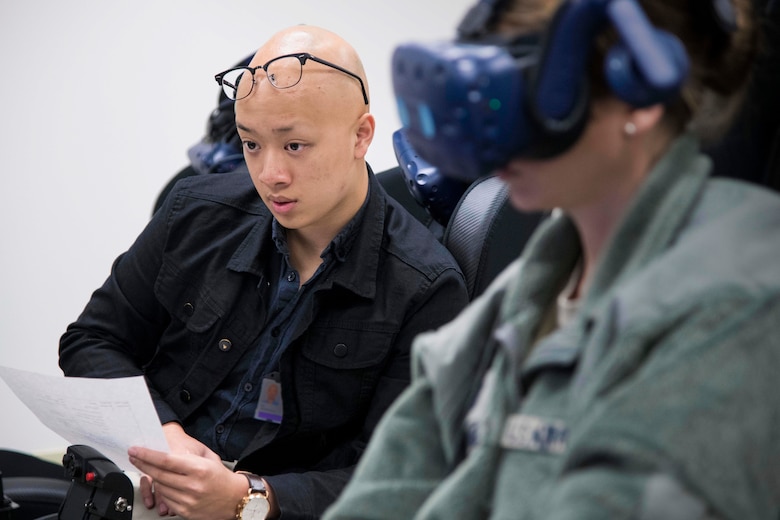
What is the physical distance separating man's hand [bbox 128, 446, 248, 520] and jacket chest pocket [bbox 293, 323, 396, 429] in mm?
166

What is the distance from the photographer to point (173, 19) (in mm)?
3025

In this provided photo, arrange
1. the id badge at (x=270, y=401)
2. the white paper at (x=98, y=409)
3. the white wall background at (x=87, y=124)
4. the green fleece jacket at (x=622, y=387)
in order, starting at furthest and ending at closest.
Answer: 1. the white wall background at (x=87, y=124)
2. the id badge at (x=270, y=401)
3. the white paper at (x=98, y=409)
4. the green fleece jacket at (x=622, y=387)

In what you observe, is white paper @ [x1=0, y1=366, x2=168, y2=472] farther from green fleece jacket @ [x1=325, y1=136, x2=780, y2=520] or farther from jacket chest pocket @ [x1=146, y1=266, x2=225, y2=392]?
green fleece jacket @ [x1=325, y1=136, x2=780, y2=520]

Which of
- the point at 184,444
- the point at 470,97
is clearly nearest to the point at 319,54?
the point at 184,444

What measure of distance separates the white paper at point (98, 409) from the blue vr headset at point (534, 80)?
0.69 metres

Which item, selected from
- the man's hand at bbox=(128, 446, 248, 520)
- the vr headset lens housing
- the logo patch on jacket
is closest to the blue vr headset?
the vr headset lens housing

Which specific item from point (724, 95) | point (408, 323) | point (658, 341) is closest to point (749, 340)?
point (658, 341)

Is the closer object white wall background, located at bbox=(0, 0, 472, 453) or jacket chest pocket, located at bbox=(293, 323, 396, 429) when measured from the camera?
jacket chest pocket, located at bbox=(293, 323, 396, 429)

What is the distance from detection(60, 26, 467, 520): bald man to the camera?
1.53 m

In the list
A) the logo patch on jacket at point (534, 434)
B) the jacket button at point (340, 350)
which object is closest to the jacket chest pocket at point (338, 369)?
the jacket button at point (340, 350)

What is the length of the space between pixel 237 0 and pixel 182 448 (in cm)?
189

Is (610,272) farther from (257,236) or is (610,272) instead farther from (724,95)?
(257,236)

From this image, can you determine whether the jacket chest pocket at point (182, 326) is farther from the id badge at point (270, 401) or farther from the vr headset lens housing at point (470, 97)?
the vr headset lens housing at point (470, 97)

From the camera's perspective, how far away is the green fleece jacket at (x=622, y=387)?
24.0 inches
